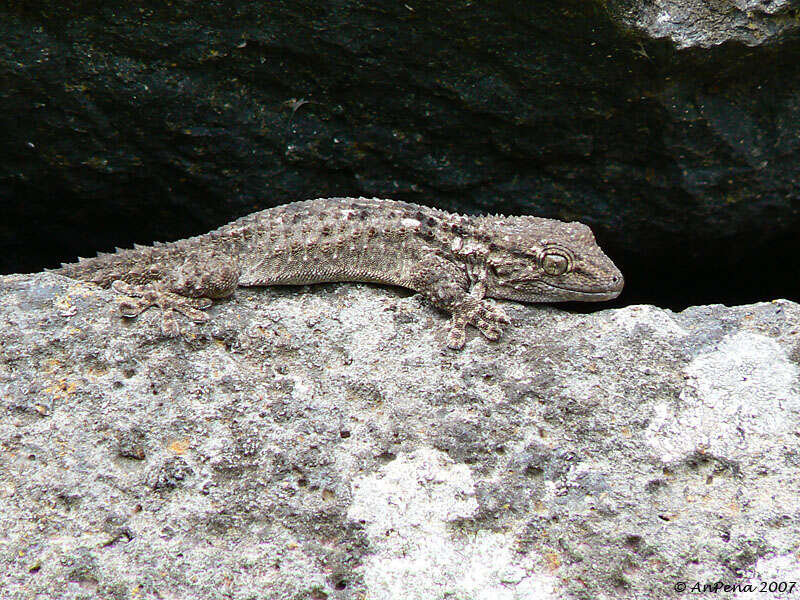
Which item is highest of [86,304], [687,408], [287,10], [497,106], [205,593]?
[287,10]

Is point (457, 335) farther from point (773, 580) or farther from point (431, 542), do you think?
point (773, 580)

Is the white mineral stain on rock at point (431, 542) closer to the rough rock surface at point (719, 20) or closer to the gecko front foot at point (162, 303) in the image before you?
the gecko front foot at point (162, 303)

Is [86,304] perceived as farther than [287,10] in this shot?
No

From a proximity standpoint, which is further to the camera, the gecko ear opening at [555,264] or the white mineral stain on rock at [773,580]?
the gecko ear opening at [555,264]

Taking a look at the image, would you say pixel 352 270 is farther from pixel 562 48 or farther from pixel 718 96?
pixel 718 96

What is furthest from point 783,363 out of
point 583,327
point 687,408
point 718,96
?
point 718,96

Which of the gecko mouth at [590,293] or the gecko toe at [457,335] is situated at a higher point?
A: the gecko mouth at [590,293]

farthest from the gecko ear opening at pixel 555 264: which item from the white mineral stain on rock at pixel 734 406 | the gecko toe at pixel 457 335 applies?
the white mineral stain on rock at pixel 734 406
